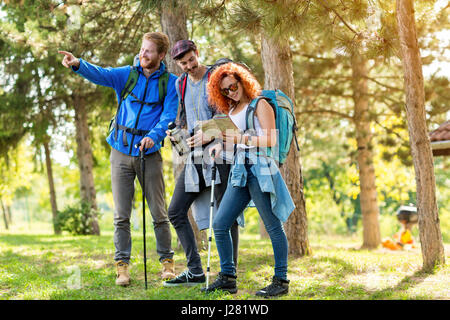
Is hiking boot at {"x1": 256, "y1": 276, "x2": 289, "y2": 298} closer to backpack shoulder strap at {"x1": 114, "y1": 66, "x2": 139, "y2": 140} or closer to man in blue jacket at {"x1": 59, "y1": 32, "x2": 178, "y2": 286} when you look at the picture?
man in blue jacket at {"x1": 59, "y1": 32, "x2": 178, "y2": 286}

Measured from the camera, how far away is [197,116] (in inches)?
170

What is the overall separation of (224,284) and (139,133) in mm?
1511

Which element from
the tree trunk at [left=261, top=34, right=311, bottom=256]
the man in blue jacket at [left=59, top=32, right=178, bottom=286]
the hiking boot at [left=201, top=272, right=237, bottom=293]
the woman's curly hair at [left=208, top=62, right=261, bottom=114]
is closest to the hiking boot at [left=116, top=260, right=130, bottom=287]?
the man in blue jacket at [left=59, top=32, right=178, bottom=286]

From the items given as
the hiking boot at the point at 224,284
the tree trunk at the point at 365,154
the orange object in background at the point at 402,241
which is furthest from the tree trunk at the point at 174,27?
the orange object in background at the point at 402,241

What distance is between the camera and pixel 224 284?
3.95 meters

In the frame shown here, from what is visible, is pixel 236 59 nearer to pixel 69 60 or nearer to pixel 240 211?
pixel 69 60

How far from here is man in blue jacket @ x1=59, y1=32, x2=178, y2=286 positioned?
4371 millimetres

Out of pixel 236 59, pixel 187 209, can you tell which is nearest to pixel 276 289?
pixel 187 209

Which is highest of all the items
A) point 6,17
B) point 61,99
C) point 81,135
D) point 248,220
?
point 6,17

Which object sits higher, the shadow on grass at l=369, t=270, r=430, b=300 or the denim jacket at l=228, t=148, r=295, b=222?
Result: the denim jacket at l=228, t=148, r=295, b=222

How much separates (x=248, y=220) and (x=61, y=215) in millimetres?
27926

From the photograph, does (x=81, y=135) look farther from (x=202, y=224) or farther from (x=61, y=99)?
(x=202, y=224)

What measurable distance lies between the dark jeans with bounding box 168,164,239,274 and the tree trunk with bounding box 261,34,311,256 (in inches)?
94.2
